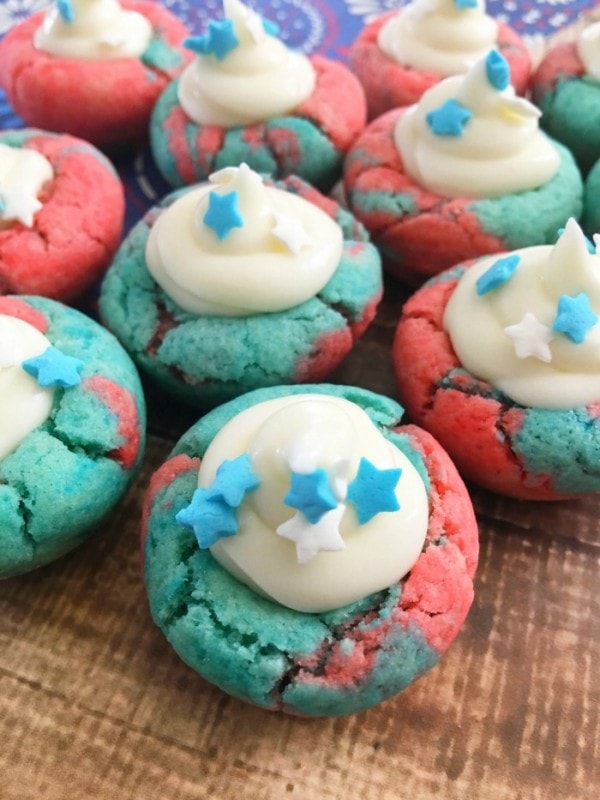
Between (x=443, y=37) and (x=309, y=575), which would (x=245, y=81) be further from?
(x=309, y=575)

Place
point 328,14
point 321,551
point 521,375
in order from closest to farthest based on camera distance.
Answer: point 321,551 → point 521,375 → point 328,14

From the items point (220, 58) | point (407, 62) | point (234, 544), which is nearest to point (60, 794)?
point (234, 544)

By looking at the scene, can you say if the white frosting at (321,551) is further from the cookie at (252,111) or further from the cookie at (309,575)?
the cookie at (252,111)

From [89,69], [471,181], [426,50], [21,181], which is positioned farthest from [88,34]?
[471,181]

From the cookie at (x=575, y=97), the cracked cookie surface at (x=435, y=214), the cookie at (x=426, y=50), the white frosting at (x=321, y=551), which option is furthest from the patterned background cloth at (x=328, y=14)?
the white frosting at (x=321, y=551)

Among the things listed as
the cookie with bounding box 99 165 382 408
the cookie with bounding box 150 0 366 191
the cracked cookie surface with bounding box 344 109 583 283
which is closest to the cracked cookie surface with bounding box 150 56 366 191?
the cookie with bounding box 150 0 366 191
